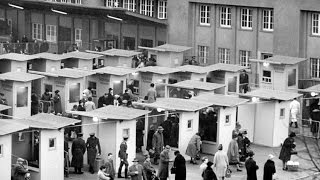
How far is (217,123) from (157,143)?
3615 mm

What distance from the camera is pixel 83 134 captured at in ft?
146

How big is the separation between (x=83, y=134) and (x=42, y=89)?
1219cm

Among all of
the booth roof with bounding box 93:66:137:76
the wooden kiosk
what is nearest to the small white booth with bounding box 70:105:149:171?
the wooden kiosk

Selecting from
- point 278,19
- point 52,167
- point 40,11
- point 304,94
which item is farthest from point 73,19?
point 52,167

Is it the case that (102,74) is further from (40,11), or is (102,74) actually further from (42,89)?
(40,11)

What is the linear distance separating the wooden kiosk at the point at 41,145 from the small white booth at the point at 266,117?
37.8ft

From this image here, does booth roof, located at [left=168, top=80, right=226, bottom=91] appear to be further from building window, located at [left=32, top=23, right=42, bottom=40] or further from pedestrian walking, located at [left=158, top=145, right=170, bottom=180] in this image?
building window, located at [left=32, top=23, right=42, bottom=40]

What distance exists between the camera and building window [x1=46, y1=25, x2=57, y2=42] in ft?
266

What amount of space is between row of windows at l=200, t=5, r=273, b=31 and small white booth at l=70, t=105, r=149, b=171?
22586 mm

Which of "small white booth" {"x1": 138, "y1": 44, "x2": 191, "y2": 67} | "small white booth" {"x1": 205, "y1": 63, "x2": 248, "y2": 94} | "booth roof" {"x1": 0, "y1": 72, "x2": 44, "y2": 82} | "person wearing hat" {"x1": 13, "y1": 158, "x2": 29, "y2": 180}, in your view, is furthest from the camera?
"small white booth" {"x1": 138, "y1": 44, "x2": 191, "y2": 67}

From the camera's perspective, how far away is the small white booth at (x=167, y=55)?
213ft

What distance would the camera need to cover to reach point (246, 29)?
6631 centimetres

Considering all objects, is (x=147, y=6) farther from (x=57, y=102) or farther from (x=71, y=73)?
(x=57, y=102)

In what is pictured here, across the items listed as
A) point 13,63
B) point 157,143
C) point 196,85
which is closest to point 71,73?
point 13,63
